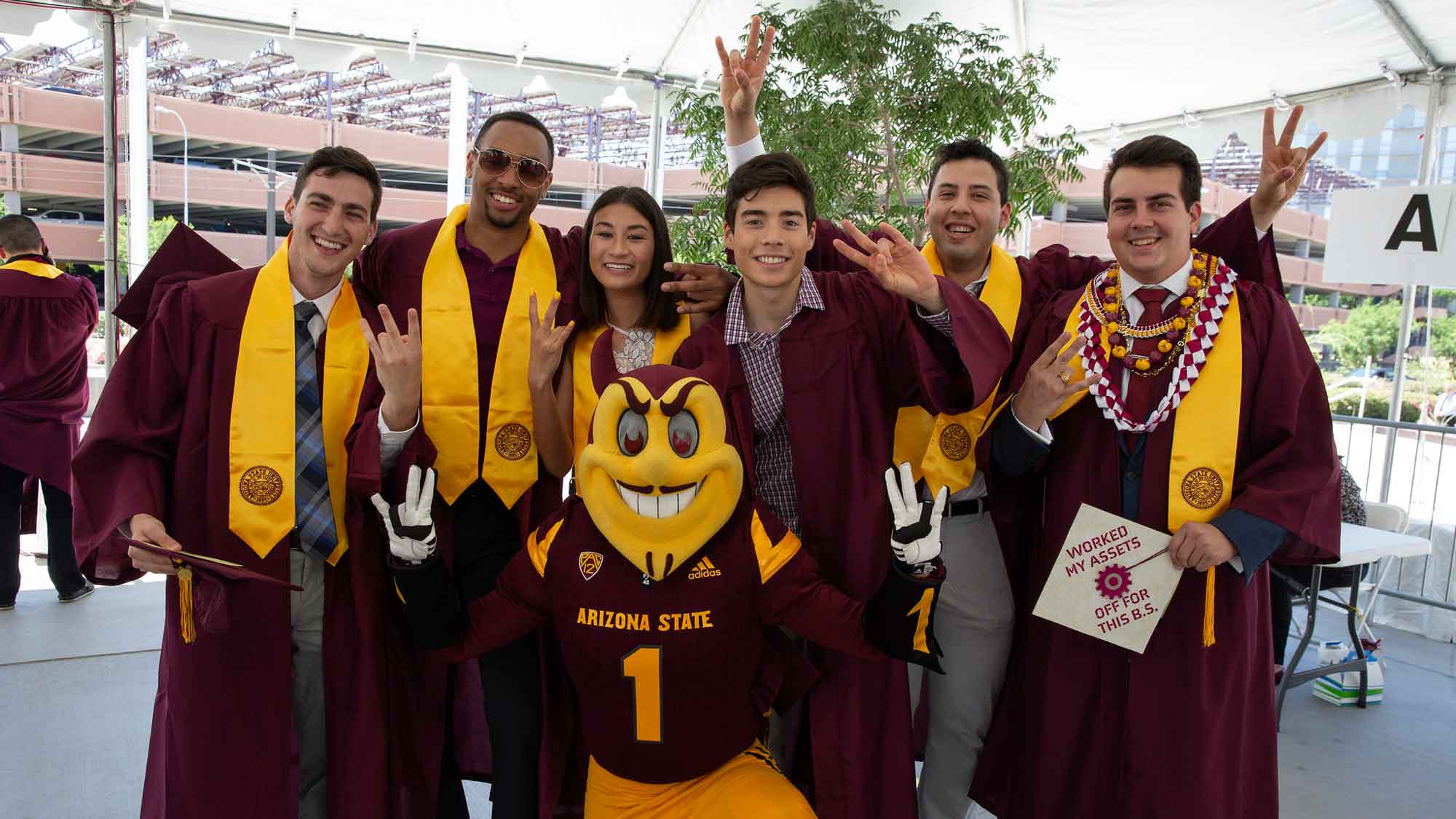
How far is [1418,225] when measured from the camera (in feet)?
16.6

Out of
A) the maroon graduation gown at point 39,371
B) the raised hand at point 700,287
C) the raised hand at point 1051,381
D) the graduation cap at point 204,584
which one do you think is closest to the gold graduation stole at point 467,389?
the raised hand at point 700,287

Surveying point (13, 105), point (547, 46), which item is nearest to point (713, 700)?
point (547, 46)

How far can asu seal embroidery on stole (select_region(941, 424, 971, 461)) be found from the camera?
2326 mm

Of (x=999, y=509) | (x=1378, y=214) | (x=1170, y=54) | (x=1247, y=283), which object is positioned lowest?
(x=999, y=509)

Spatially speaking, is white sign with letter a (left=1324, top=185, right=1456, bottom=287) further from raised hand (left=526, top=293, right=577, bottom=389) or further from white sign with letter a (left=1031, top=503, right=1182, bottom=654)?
raised hand (left=526, top=293, right=577, bottom=389)

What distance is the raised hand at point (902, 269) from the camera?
212cm

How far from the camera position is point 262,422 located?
7.30 feet

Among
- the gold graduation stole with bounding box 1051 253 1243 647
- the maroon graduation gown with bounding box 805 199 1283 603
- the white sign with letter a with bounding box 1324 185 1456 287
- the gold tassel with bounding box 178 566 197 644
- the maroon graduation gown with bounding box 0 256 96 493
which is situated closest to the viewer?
the gold tassel with bounding box 178 566 197 644

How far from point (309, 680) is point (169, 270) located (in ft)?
3.65

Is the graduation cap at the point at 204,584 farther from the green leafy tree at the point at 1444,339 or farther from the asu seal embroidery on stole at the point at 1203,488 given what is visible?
the green leafy tree at the point at 1444,339

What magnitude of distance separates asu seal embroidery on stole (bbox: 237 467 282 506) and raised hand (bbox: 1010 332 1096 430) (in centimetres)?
177

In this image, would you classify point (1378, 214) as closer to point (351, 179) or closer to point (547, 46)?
point (547, 46)

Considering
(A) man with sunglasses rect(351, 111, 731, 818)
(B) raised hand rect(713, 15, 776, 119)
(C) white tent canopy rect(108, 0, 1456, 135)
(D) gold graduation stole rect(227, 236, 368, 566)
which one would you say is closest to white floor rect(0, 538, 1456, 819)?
(A) man with sunglasses rect(351, 111, 731, 818)

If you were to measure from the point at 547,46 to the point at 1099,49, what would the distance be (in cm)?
338
